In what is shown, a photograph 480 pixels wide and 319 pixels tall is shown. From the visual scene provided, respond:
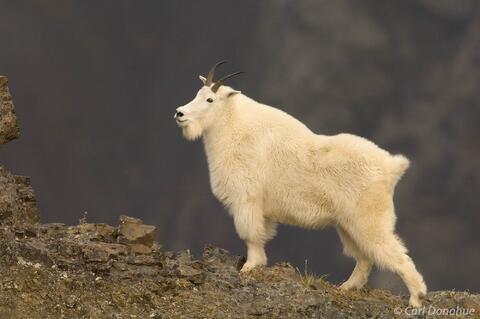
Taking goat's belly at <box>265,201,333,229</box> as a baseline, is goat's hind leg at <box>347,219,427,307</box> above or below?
below

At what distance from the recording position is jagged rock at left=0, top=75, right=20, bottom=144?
12758 millimetres

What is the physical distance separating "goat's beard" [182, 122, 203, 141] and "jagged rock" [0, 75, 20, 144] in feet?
9.96

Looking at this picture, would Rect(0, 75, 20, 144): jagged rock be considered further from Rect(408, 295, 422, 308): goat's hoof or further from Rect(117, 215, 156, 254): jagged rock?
Rect(408, 295, 422, 308): goat's hoof

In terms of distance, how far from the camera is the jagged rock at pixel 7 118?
502 inches

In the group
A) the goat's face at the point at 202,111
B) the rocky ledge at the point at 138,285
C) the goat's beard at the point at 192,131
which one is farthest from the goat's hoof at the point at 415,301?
the goat's beard at the point at 192,131

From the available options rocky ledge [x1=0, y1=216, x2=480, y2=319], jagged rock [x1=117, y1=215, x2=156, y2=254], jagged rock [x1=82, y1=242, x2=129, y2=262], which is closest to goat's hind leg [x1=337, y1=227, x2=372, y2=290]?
rocky ledge [x1=0, y1=216, x2=480, y2=319]

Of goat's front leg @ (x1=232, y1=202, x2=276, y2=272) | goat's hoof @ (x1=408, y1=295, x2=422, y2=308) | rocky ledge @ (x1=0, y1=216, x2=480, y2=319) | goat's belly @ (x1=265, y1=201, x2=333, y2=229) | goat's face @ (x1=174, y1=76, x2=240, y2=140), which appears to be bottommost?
rocky ledge @ (x1=0, y1=216, x2=480, y2=319)

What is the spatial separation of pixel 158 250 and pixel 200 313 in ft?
6.63

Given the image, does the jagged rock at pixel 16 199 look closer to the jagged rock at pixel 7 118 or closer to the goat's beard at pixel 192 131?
the jagged rock at pixel 7 118

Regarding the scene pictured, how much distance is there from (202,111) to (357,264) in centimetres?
398

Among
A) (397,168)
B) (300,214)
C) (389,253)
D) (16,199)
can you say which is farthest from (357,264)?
(16,199)

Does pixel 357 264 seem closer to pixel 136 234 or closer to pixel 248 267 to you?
pixel 248 267

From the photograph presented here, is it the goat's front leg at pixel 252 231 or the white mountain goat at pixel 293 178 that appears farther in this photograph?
the goat's front leg at pixel 252 231

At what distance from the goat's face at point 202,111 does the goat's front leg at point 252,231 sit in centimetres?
170
